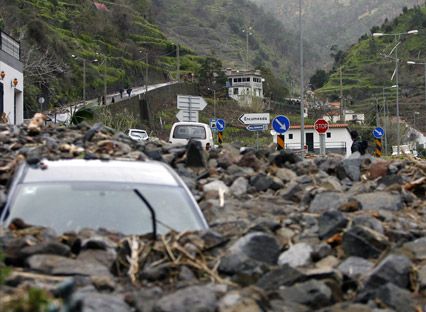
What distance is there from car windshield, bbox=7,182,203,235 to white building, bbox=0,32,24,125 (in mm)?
28824

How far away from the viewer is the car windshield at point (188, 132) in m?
26.8

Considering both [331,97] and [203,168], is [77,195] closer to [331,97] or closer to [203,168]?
[203,168]

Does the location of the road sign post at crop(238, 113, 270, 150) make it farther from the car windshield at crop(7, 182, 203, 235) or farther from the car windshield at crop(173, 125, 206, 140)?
the car windshield at crop(7, 182, 203, 235)

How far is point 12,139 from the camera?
1103cm

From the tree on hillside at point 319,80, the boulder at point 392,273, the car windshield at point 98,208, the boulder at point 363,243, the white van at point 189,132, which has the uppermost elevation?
the tree on hillside at point 319,80

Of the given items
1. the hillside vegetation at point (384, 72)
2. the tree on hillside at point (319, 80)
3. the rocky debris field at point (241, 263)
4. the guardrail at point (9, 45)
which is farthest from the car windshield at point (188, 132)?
the tree on hillside at point (319, 80)

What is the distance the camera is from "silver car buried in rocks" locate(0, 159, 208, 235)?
572 centimetres

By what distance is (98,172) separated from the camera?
20.6 ft

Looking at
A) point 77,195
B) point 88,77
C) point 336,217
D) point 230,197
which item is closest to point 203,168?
point 230,197

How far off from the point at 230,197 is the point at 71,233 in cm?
375

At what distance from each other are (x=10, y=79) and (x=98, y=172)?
33110 millimetres

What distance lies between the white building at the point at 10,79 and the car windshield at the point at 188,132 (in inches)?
384

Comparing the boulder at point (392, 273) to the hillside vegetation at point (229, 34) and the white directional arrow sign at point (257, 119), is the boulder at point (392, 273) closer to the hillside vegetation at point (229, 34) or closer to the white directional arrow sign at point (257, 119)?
the white directional arrow sign at point (257, 119)

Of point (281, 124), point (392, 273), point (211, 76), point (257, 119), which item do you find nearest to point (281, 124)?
point (281, 124)
